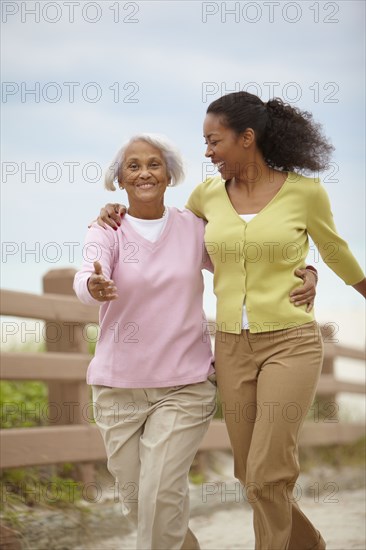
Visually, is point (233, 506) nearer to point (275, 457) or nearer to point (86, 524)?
point (86, 524)

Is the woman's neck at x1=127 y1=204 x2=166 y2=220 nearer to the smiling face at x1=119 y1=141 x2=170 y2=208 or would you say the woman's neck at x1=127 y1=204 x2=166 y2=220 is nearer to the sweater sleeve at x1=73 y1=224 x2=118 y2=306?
the smiling face at x1=119 y1=141 x2=170 y2=208

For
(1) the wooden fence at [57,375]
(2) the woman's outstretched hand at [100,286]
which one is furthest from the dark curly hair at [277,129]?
(1) the wooden fence at [57,375]

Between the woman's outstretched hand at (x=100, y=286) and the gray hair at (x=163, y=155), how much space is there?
0.51 m

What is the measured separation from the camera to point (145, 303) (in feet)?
10.9

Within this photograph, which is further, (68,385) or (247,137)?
(68,385)

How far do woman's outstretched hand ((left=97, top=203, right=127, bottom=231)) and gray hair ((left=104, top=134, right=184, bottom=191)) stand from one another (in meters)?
0.07

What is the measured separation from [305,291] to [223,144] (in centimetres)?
63

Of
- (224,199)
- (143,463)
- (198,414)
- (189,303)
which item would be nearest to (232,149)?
(224,199)

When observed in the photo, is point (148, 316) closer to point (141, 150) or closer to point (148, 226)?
point (148, 226)

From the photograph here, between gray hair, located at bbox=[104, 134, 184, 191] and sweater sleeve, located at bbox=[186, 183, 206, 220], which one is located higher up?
gray hair, located at bbox=[104, 134, 184, 191]

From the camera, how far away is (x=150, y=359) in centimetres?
332

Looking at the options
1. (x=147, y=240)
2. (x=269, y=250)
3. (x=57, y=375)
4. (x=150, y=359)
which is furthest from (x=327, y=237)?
(x=57, y=375)

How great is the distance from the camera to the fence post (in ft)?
18.1

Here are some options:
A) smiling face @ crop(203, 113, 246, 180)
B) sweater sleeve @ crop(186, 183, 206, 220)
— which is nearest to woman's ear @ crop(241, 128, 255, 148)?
smiling face @ crop(203, 113, 246, 180)
